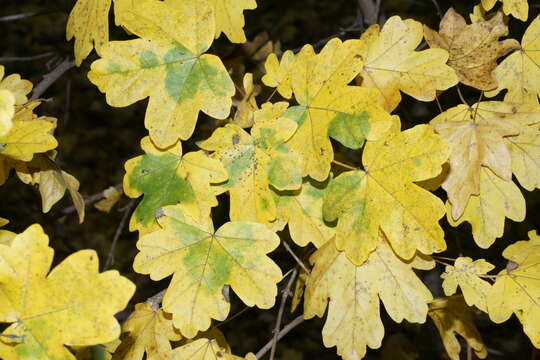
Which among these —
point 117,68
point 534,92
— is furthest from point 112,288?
point 534,92

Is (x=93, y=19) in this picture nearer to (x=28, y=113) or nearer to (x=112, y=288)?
(x=28, y=113)

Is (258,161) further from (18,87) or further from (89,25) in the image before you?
(18,87)

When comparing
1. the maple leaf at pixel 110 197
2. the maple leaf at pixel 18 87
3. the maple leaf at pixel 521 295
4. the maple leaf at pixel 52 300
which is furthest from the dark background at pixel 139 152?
the maple leaf at pixel 52 300

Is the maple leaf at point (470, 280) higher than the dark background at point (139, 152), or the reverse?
the maple leaf at point (470, 280)

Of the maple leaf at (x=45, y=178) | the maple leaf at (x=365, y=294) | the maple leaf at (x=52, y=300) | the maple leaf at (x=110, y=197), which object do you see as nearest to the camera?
the maple leaf at (x=52, y=300)

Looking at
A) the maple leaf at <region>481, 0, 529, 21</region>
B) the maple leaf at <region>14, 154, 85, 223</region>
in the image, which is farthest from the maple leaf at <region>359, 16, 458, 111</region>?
the maple leaf at <region>14, 154, 85, 223</region>

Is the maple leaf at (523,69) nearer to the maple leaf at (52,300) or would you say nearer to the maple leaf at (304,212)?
the maple leaf at (304,212)

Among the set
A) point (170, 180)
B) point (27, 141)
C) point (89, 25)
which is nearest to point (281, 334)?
point (170, 180)
